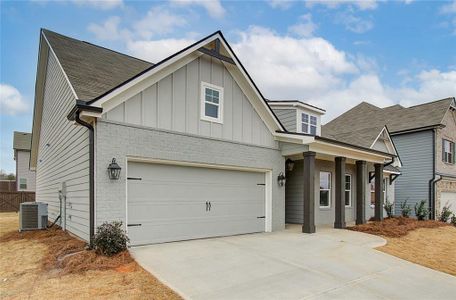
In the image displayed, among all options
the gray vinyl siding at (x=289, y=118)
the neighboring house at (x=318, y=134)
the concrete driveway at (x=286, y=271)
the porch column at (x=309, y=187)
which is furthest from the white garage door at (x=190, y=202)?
the gray vinyl siding at (x=289, y=118)

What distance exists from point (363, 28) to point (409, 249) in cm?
1074

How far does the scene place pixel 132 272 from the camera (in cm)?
561

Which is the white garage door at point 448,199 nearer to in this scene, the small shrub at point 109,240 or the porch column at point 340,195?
the porch column at point 340,195

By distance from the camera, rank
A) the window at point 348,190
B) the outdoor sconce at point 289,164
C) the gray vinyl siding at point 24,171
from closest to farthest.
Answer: the outdoor sconce at point 289,164
the window at point 348,190
the gray vinyl siding at point 24,171

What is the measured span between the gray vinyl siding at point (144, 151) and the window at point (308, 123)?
4.57 meters

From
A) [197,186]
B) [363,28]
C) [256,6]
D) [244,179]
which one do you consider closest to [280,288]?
[197,186]

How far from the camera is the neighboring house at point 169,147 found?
7346 mm

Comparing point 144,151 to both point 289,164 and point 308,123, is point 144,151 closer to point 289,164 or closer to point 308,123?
point 289,164

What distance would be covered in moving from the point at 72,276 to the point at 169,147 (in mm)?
3787

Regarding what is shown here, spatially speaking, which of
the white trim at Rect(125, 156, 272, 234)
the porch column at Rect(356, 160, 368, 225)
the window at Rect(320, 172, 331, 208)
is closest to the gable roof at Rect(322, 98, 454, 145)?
the window at Rect(320, 172, 331, 208)

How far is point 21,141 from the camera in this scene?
30.6 meters

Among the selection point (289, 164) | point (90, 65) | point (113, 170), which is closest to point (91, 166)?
point (113, 170)

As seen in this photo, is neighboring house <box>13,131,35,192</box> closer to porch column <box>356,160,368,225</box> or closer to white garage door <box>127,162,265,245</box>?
white garage door <box>127,162,265,245</box>

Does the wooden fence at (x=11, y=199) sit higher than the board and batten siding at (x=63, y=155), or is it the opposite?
the board and batten siding at (x=63, y=155)
